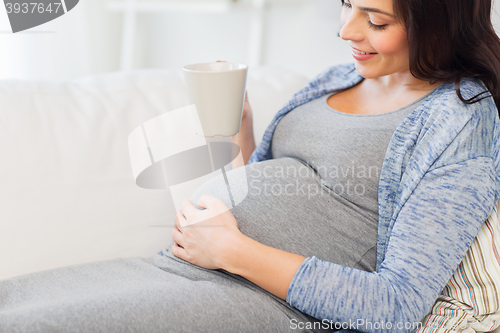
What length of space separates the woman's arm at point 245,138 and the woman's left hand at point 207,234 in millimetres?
280

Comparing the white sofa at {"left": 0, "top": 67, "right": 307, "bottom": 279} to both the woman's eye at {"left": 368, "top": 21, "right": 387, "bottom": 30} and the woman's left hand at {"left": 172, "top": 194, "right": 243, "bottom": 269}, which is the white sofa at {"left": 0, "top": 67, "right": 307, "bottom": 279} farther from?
the woman's eye at {"left": 368, "top": 21, "right": 387, "bottom": 30}

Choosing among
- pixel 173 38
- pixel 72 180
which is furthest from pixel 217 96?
pixel 173 38

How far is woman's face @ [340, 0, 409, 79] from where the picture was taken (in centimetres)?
74

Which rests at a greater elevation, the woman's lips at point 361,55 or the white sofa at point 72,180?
the woman's lips at point 361,55

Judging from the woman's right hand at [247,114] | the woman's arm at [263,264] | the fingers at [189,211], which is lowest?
the woman's arm at [263,264]

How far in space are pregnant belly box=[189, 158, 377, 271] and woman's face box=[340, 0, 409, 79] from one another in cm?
26

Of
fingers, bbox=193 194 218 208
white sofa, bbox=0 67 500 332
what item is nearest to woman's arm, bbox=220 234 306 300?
fingers, bbox=193 194 218 208

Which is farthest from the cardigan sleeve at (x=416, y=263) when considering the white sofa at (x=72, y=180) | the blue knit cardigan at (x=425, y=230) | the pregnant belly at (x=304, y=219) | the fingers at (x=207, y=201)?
the white sofa at (x=72, y=180)

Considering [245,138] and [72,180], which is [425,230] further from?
[72,180]

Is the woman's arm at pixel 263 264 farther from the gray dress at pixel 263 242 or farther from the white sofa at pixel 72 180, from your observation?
the white sofa at pixel 72 180

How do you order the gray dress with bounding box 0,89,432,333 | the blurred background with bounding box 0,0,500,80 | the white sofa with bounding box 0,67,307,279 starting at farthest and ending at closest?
the blurred background with bounding box 0,0,500,80 → the white sofa with bounding box 0,67,307,279 → the gray dress with bounding box 0,89,432,333

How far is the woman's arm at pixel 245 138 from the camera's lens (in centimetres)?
105

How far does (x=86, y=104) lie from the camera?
99 centimetres

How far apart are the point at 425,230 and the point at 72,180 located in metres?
0.73
